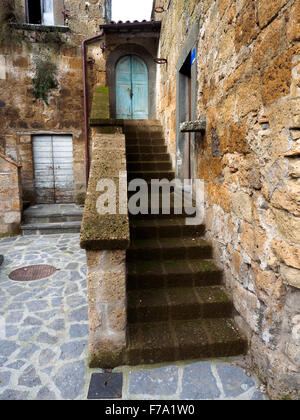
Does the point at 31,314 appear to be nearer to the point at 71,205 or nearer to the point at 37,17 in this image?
the point at 71,205

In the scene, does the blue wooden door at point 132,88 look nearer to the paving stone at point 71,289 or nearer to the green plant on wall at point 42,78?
the green plant on wall at point 42,78

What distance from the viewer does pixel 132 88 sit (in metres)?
7.61

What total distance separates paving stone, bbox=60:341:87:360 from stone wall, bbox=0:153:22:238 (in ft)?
13.7

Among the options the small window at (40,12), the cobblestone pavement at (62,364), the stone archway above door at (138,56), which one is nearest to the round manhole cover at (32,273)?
the cobblestone pavement at (62,364)

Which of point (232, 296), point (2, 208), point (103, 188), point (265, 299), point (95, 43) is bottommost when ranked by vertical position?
point (232, 296)

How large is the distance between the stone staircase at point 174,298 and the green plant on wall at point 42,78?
5.35m

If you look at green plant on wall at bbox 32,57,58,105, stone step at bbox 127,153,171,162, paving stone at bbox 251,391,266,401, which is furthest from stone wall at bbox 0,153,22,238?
paving stone at bbox 251,391,266,401

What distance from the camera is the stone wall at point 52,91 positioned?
6855 mm

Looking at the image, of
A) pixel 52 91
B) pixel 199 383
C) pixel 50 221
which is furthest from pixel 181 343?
pixel 52 91

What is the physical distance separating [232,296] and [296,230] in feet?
3.72

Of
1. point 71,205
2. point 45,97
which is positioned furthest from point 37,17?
point 71,205

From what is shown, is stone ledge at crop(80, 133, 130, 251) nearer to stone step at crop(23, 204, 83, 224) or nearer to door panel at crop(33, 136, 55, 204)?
stone step at crop(23, 204, 83, 224)

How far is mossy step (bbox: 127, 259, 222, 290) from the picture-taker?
268cm

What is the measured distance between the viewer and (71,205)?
7.28m
